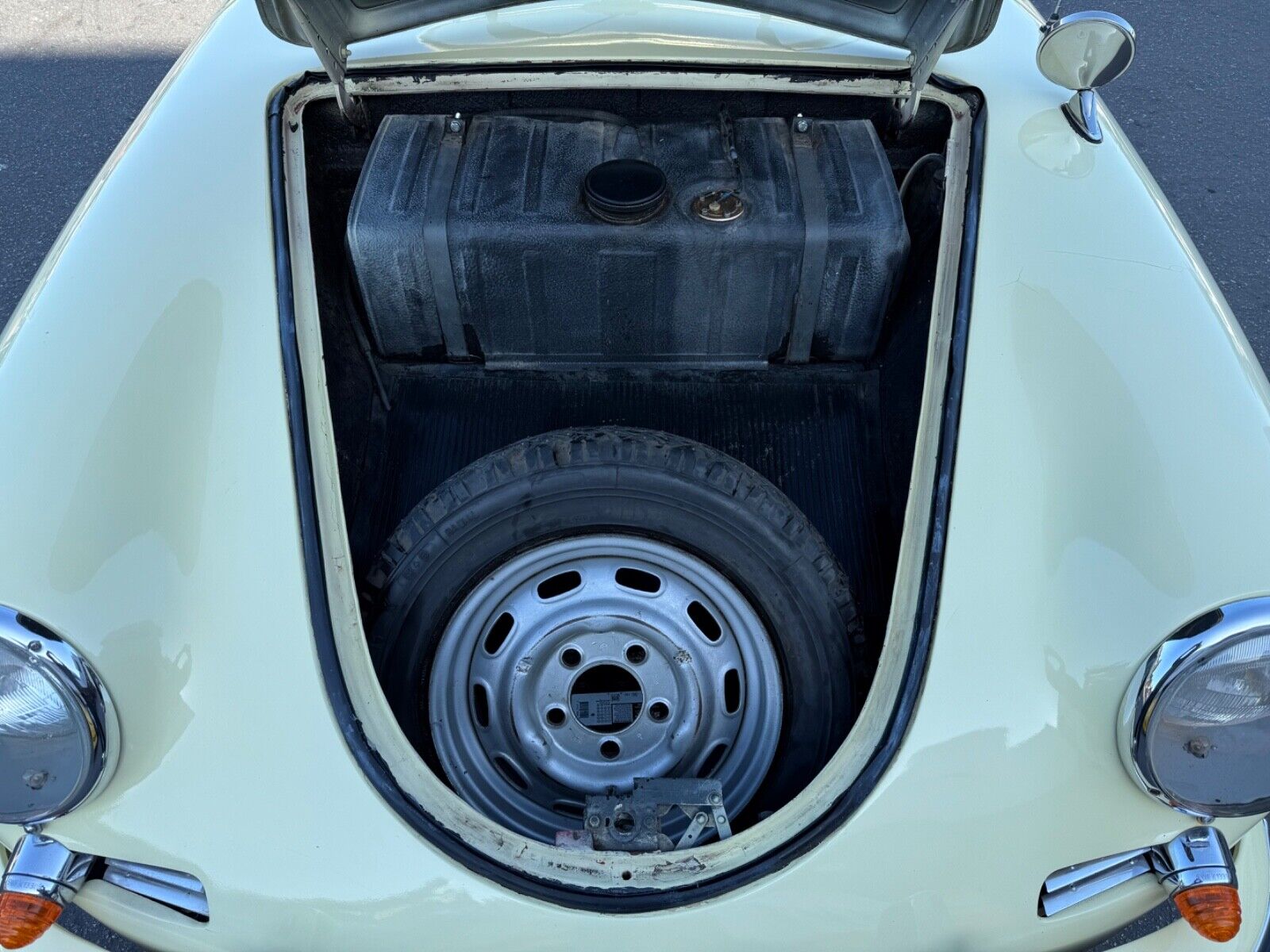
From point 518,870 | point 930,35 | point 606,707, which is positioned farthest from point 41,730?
point 930,35

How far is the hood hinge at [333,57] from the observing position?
54.6 inches

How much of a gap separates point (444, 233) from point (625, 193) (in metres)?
0.31

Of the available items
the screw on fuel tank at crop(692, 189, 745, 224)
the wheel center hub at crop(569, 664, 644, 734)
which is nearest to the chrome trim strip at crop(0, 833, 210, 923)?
the wheel center hub at crop(569, 664, 644, 734)

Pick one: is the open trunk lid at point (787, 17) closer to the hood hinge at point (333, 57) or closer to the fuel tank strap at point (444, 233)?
the hood hinge at point (333, 57)

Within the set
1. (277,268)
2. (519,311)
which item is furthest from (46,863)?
(519,311)

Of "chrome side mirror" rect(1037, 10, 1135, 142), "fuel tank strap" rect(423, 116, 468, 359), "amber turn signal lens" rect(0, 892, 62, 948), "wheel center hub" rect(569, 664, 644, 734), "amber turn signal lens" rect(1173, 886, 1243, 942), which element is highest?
"chrome side mirror" rect(1037, 10, 1135, 142)

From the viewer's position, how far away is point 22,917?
3.43 ft

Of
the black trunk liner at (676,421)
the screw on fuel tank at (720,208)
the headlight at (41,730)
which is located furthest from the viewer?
the black trunk liner at (676,421)

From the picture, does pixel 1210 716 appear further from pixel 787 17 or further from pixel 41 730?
pixel 41 730

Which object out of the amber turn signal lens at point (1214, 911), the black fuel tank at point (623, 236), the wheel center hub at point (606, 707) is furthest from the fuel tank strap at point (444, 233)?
the amber turn signal lens at point (1214, 911)

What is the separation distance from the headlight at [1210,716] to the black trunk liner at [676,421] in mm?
791

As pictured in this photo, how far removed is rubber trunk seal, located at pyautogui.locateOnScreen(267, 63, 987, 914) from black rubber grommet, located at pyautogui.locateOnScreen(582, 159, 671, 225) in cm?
48

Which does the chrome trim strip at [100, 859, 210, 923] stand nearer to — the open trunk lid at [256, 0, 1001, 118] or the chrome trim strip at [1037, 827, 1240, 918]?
the chrome trim strip at [1037, 827, 1240, 918]

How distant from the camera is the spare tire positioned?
1.32m
